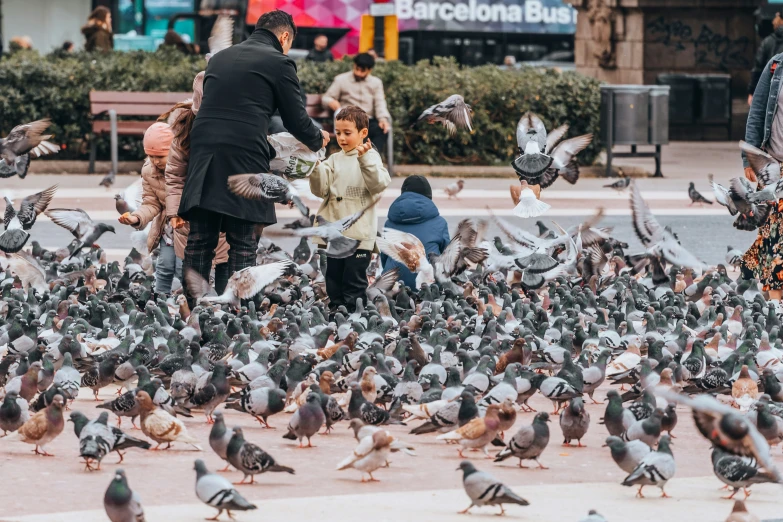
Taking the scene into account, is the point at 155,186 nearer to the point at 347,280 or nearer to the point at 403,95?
the point at 347,280

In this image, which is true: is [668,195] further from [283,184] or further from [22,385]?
[22,385]

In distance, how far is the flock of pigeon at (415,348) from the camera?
6.73m

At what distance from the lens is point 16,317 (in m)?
10.0

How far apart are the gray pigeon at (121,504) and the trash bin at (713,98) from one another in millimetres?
26140

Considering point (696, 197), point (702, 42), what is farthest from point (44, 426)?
point (702, 42)

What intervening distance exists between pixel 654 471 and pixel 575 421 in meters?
1.11

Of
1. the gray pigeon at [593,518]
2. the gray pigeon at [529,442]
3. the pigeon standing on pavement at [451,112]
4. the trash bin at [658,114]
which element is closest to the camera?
the gray pigeon at [593,518]

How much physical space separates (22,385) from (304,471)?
202cm

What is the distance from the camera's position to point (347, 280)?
10.7 metres

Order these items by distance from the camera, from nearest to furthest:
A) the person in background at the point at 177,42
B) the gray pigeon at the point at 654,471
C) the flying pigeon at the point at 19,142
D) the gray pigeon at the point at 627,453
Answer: the gray pigeon at the point at 654,471 → the gray pigeon at the point at 627,453 → the flying pigeon at the point at 19,142 → the person in background at the point at 177,42

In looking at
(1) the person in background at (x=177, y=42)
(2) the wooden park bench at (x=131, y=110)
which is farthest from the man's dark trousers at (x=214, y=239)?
(1) the person in background at (x=177, y=42)

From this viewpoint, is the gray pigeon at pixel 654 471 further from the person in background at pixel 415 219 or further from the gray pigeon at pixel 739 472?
the person in background at pixel 415 219

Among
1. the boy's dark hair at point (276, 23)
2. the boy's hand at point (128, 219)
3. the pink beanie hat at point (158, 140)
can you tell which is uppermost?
the boy's dark hair at point (276, 23)

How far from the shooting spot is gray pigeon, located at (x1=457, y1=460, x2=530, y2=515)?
19.6 feet
